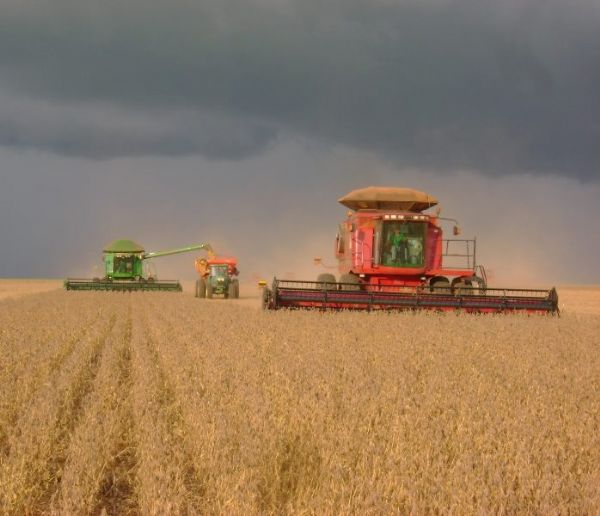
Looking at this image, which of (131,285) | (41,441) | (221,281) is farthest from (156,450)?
(131,285)

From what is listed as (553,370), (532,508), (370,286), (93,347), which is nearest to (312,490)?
(532,508)

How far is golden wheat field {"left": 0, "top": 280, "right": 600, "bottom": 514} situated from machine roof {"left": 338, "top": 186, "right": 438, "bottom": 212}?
30.3 feet

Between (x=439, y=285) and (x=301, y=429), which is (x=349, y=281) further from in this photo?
(x=301, y=429)

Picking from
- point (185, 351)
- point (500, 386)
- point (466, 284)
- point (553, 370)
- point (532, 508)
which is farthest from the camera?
point (466, 284)

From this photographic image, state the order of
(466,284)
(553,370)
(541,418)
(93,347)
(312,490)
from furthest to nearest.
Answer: (466,284)
(93,347)
(553,370)
(541,418)
(312,490)

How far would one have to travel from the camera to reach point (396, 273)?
18.0 meters

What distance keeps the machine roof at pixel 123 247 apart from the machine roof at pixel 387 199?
2382 cm

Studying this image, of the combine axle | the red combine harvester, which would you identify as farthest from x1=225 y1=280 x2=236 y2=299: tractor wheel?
the red combine harvester

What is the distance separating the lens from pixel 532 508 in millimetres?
3740

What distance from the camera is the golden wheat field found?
3885mm

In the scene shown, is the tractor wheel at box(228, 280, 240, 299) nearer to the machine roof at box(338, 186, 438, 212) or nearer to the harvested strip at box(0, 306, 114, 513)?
the machine roof at box(338, 186, 438, 212)

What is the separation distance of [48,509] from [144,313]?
51.0ft

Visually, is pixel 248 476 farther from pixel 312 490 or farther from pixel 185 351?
pixel 185 351

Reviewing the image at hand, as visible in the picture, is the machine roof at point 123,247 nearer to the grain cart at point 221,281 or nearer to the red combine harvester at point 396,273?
the grain cart at point 221,281
